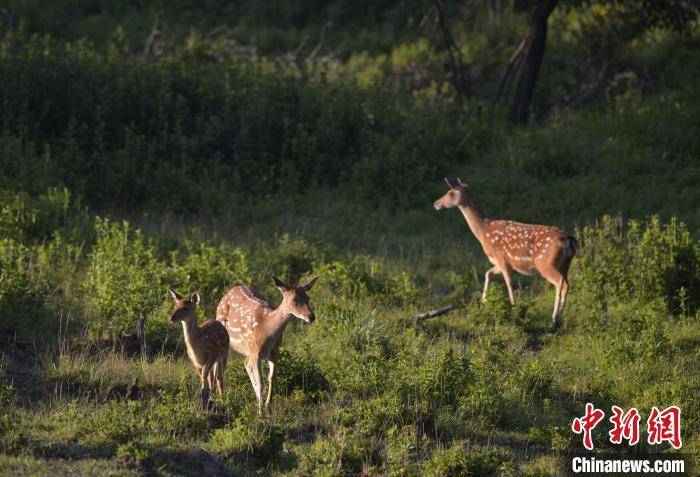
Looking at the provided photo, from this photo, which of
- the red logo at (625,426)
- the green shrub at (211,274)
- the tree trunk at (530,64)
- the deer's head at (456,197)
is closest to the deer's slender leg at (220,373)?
the green shrub at (211,274)

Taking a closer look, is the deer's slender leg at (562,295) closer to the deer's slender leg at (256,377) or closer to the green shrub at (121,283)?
the deer's slender leg at (256,377)

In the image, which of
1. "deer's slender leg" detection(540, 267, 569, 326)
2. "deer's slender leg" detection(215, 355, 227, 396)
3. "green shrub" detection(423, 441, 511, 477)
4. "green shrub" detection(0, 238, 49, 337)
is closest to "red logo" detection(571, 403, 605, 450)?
"green shrub" detection(423, 441, 511, 477)

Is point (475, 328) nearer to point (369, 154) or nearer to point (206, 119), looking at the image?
point (369, 154)

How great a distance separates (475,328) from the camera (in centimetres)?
1183

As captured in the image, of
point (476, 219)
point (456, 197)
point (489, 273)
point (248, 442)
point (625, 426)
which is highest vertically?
point (456, 197)

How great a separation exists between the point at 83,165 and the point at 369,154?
15.3ft

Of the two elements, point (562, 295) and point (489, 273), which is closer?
point (562, 295)

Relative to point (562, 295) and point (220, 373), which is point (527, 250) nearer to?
point (562, 295)

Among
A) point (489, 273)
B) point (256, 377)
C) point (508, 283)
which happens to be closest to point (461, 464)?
point (256, 377)

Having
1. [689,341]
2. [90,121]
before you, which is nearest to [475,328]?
[689,341]

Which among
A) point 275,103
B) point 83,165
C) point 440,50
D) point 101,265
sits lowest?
point 101,265

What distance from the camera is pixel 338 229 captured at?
49.9 feet

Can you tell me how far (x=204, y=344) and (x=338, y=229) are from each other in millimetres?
6235

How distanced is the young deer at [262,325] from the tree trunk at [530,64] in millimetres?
10976
